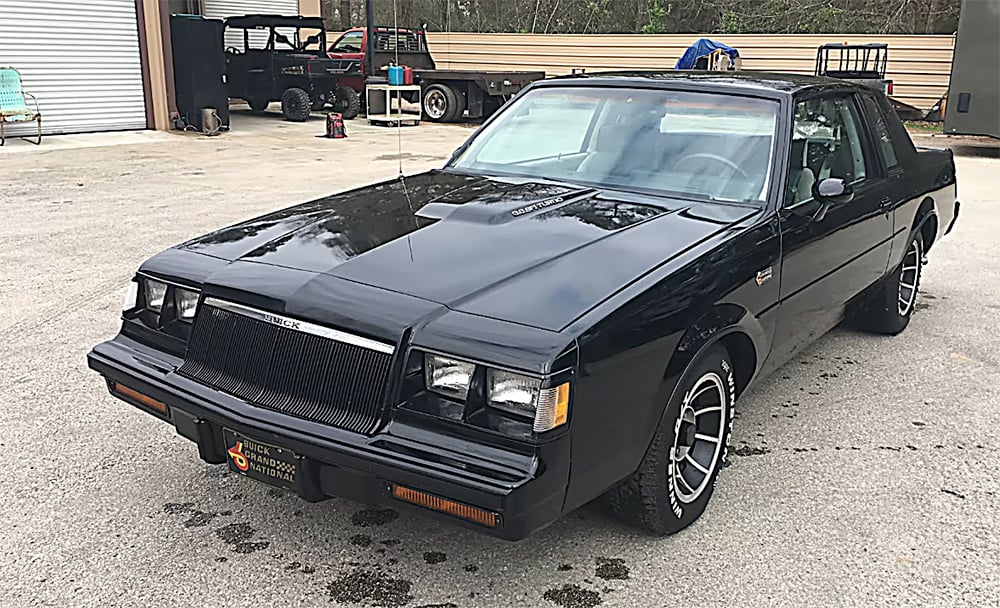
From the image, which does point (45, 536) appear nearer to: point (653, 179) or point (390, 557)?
point (390, 557)

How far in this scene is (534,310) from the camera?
2.67m

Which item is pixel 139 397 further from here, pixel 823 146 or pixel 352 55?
pixel 352 55

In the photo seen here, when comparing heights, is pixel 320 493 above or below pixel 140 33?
below

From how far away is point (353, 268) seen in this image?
2988 millimetres

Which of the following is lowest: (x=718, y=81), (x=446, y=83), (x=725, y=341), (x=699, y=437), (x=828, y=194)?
(x=699, y=437)

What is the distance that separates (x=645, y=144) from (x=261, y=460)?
2306 mm

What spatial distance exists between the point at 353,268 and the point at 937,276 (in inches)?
230

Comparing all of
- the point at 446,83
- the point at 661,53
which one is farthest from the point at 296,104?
the point at 661,53

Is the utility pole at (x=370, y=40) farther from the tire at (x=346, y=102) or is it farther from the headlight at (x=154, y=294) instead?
the headlight at (x=154, y=294)

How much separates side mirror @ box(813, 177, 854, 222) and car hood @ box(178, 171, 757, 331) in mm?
481

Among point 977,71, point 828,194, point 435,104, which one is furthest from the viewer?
point 435,104

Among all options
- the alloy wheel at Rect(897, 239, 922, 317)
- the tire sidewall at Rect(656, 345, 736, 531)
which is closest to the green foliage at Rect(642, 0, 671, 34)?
the alloy wheel at Rect(897, 239, 922, 317)

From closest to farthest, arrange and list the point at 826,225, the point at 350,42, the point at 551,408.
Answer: the point at 551,408 → the point at 826,225 → the point at 350,42

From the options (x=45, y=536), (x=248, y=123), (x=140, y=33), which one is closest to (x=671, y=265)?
(x=45, y=536)
